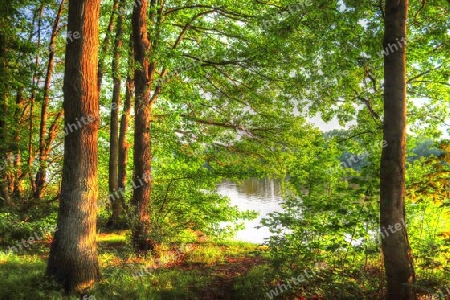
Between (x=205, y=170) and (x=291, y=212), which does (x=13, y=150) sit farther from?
(x=291, y=212)

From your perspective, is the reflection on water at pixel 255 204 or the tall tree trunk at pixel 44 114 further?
the reflection on water at pixel 255 204

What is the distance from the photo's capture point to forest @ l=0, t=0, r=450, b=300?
18.4 feet

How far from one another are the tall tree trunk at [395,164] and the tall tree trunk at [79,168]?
16.7ft

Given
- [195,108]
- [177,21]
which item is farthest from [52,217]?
[177,21]

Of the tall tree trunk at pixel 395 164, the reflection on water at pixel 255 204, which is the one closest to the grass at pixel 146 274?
the reflection on water at pixel 255 204

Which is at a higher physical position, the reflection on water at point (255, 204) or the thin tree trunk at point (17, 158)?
the thin tree trunk at point (17, 158)

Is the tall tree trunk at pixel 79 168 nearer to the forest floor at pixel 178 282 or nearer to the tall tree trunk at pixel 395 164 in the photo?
the forest floor at pixel 178 282

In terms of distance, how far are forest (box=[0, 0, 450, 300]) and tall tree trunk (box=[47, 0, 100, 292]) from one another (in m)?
0.02

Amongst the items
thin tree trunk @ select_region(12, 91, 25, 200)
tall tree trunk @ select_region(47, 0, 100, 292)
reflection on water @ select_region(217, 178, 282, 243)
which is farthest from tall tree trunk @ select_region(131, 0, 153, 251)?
thin tree trunk @ select_region(12, 91, 25, 200)

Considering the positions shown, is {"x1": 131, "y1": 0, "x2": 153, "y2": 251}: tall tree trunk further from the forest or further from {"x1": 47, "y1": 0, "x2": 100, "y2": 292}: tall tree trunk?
{"x1": 47, "y1": 0, "x2": 100, "y2": 292}: tall tree trunk

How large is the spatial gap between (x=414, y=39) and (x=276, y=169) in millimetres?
6014

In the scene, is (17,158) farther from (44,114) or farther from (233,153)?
(233,153)

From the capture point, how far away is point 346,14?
7578 mm

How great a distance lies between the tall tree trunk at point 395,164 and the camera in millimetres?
5125
